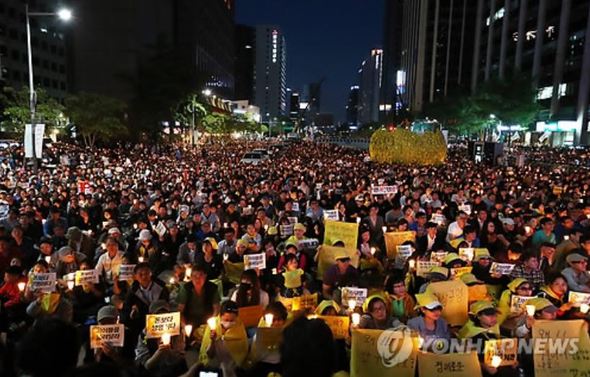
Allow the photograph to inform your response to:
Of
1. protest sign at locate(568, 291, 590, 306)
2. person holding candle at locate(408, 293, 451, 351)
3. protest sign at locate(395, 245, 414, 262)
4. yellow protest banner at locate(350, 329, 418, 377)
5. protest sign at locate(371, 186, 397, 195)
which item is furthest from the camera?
protest sign at locate(371, 186, 397, 195)

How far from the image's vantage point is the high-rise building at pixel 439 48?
109938 millimetres

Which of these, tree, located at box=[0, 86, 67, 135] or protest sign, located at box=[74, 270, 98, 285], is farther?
tree, located at box=[0, 86, 67, 135]

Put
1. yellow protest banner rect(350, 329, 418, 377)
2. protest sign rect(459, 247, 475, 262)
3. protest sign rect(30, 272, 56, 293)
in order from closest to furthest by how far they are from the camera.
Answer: yellow protest banner rect(350, 329, 418, 377), protest sign rect(30, 272, 56, 293), protest sign rect(459, 247, 475, 262)

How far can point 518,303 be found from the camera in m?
A: 6.12

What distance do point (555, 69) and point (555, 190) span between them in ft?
158

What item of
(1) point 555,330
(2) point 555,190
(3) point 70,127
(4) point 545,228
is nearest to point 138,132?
(3) point 70,127

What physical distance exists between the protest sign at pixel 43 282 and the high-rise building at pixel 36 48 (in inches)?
2841

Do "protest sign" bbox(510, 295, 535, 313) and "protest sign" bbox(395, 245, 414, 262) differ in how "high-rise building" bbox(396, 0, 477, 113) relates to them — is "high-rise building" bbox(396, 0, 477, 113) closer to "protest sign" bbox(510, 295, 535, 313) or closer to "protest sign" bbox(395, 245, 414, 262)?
"protest sign" bbox(395, 245, 414, 262)

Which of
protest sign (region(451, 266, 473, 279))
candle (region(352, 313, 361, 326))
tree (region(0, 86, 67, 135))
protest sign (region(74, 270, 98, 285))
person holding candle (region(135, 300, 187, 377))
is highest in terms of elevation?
tree (region(0, 86, 67, 135))

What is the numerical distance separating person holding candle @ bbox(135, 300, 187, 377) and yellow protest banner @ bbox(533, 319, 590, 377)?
3.30 metres

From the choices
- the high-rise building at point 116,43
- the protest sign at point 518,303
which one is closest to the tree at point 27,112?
the high-rise building at point 116,43

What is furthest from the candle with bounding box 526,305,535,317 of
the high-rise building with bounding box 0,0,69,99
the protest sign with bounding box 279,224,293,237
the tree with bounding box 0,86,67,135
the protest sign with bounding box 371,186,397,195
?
the high-rise building with bounding box 0,0,69,99

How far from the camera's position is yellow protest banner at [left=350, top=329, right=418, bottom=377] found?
481 centimetres

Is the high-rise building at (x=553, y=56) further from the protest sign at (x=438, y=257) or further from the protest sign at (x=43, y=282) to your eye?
the protest sign at (x=43, y=282)
